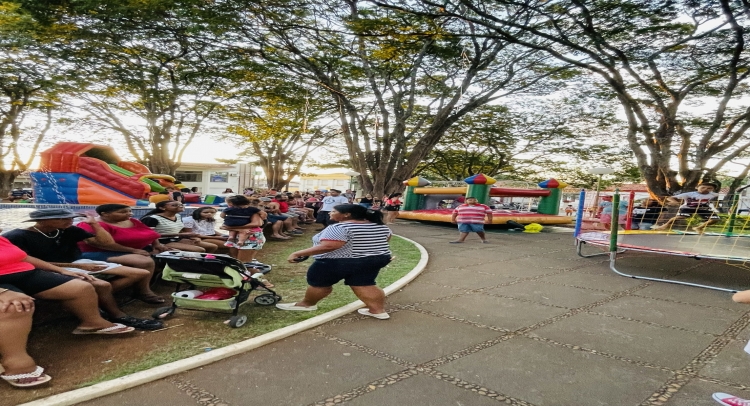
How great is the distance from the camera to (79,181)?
962 cm

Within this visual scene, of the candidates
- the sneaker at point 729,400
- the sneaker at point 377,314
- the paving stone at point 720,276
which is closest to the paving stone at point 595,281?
the paving stone at point 720,276

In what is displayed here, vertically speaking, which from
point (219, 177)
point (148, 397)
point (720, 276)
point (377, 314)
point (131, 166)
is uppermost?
point (131, 166)

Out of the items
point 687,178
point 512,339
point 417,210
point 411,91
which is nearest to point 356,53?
point 411,91

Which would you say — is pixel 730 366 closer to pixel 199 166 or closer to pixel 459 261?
pixel 459 261

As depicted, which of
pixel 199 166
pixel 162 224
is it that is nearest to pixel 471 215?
pixel 162 224

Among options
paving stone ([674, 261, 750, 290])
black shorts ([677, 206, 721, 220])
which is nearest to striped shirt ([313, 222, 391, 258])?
paving stone ([674, 261, 750, 290])

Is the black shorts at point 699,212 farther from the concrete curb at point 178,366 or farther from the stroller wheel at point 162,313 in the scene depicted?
the stroller wheel at point 162,313

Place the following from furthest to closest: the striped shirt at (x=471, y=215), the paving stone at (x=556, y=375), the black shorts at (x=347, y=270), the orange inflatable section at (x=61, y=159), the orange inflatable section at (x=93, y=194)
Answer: the striped shirt at (x=471, y=215), the orange inflatable section at (x=61, y=159), the orange inflatable section at (x=93, y=194), the black shorts at (x=347, y=270), the paving stone at (x=556, y=375)

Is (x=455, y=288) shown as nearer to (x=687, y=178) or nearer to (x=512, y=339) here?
(x=512, y=339)

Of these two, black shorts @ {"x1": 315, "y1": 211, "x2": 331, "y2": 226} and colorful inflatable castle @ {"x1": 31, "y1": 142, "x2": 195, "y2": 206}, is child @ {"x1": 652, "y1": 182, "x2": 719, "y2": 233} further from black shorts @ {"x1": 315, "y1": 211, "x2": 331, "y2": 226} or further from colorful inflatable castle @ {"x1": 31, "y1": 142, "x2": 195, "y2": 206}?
Answer: colorful inflatable castle @ {"x1": 31, "y1": 142, "x2": 195, "y2": 206}

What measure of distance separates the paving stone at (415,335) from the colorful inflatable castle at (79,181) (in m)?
7.37

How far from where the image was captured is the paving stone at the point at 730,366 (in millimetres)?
3324

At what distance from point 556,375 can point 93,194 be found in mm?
9664

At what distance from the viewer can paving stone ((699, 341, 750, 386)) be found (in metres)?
3.32
